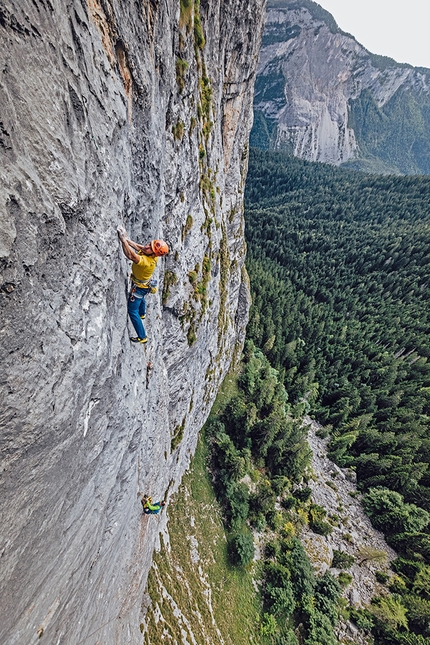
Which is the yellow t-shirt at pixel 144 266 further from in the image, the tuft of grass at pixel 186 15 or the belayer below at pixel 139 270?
the tuft of grass at pixel 186 15

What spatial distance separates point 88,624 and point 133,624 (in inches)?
259

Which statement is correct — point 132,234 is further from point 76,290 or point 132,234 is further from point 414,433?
point 414,433

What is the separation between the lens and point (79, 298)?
6.70 meters

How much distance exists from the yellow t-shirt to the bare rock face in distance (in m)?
0.50

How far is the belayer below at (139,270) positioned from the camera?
822cm

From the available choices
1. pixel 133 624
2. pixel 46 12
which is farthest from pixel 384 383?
pixel 46 12

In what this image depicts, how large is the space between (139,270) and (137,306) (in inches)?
63.4

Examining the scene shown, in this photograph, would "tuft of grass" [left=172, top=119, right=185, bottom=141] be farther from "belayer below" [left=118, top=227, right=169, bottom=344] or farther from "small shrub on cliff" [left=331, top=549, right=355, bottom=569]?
"small shrub on cliff" [left=331, top=549, right=355, bottom=569]

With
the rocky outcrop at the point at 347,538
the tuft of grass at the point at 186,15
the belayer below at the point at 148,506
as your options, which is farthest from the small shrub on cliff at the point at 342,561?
the tuft of grass at the point at 186,15

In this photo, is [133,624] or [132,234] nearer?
[132,234]

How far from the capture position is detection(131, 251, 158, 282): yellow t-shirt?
8.51m

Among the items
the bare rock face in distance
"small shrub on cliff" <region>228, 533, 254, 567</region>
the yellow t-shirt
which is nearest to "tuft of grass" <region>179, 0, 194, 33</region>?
the bare rock face in distance

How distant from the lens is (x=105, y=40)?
23.1 ft

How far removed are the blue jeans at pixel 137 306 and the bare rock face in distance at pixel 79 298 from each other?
0.97 ft
